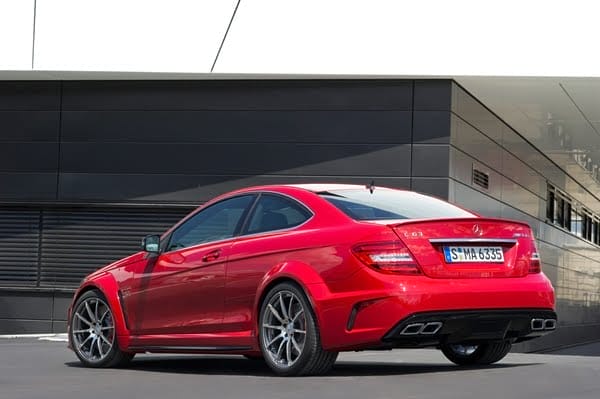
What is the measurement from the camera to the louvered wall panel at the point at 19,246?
20.4 meters

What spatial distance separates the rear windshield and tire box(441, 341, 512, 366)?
1.10m

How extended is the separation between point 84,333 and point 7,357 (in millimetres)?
1543

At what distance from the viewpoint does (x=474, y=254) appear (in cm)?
821

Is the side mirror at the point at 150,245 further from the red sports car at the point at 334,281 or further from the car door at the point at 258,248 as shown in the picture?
the car door at the point at 258,248

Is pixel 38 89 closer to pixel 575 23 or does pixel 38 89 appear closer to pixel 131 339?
pixel 575 23

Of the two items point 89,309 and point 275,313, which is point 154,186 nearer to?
point 89,309

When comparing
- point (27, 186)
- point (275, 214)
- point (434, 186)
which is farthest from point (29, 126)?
point (275, 214)

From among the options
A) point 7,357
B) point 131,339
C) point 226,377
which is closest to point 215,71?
point 7,357

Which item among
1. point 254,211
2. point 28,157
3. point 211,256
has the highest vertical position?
point 28,157

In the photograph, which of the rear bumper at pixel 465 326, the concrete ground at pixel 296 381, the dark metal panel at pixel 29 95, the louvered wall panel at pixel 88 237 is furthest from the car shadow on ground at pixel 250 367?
the dark metal panel at pixel 29 95

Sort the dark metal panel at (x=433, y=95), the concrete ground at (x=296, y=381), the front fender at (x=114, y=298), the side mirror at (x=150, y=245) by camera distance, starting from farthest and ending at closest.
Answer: the dark metal panel at (x=433, y=95), the front fender at (x=114, y=298), the side mirror at (x=150, y=245), the concrete ground at (x=296, y=381)

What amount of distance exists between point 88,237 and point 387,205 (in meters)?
12.2

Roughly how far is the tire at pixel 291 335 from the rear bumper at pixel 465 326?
498 mm

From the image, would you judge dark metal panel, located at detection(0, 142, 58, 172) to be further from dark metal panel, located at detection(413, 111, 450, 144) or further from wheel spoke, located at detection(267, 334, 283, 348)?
wheel spoke, located at detection(267, 334, 283, 348)
